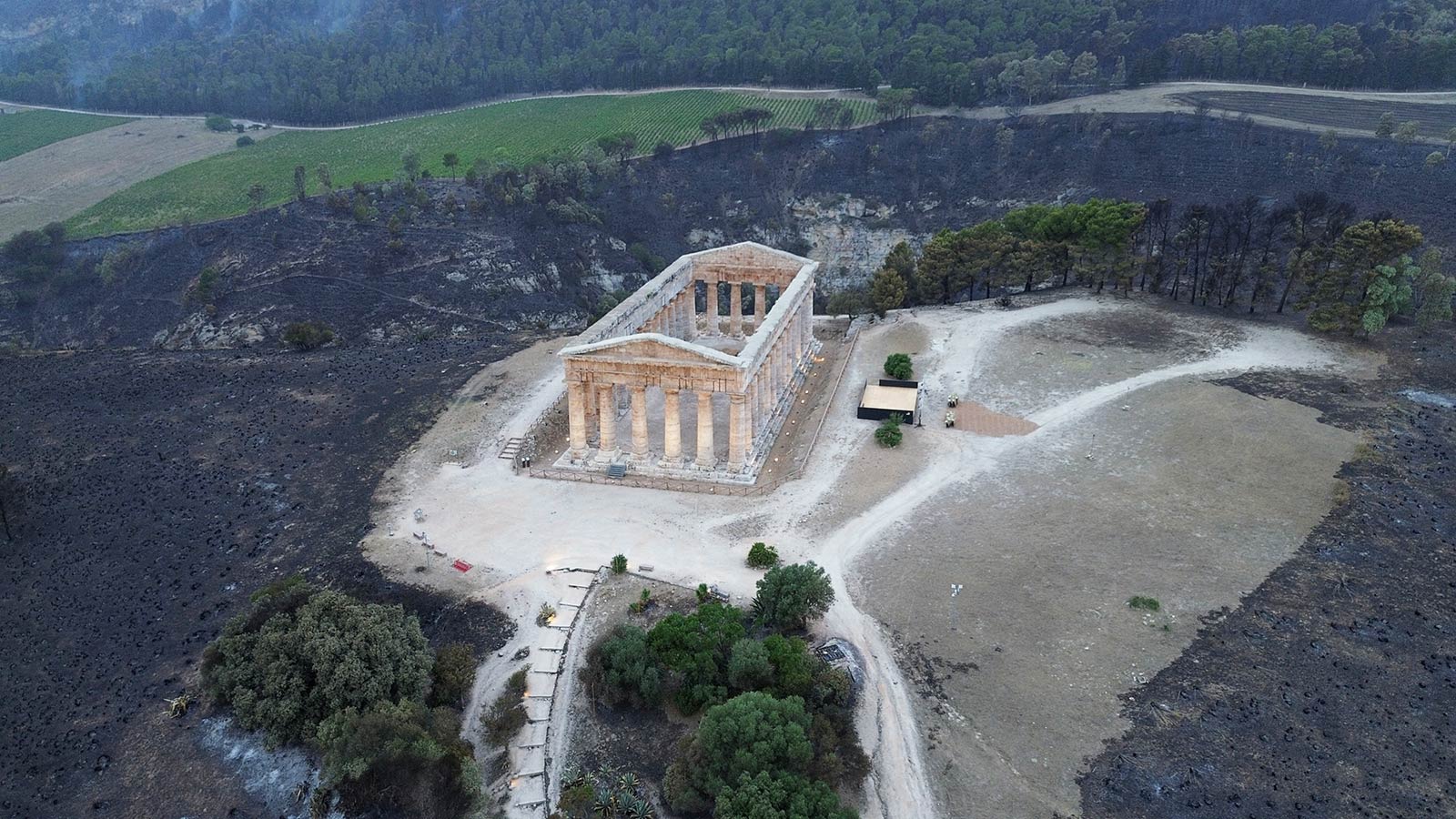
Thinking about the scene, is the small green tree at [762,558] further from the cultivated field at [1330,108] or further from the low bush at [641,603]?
the cultivated field at [1330,108]

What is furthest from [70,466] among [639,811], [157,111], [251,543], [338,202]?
[157,111]

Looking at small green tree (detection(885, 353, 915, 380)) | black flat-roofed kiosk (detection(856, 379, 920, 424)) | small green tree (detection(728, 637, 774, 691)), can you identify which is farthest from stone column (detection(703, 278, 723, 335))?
small green tree (detection(728, 637, 774, 691))

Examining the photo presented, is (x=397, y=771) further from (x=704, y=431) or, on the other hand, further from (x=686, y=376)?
(x=704, y=431)

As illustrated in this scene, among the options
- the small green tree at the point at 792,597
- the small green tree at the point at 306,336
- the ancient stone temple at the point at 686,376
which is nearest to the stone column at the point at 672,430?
the ancient stone temple at the point at 686,376

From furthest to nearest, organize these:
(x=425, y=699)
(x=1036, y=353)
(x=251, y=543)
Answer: (x=1036, y=353)
(x=251, y=543)
(x=425, y=699)

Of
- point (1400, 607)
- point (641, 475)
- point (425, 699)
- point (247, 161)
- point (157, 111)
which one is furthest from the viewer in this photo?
point (157, 111)

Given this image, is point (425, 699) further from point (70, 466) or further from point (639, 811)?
point (70, 466)

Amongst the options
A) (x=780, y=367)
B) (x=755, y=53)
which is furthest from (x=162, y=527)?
(x=755, y=53)
